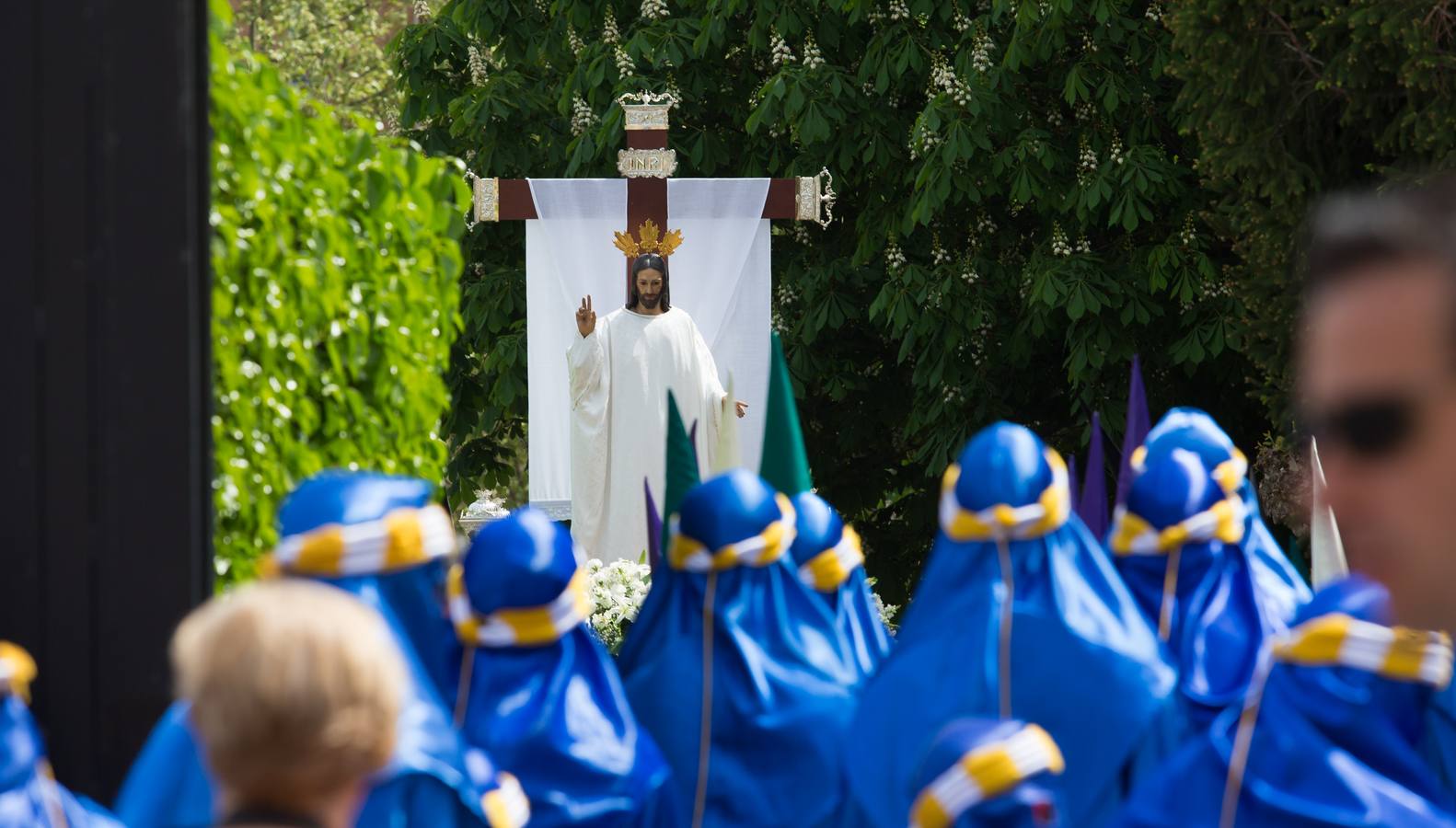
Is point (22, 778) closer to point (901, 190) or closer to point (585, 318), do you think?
point (585, 318)

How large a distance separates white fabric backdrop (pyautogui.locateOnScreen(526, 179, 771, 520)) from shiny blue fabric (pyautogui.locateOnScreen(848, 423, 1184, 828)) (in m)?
7.44

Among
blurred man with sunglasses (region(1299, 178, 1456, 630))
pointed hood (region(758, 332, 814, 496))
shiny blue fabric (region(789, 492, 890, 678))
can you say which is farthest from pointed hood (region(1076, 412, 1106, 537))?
blurred man with sunglasses (region(1299, 178, 1456, 630))

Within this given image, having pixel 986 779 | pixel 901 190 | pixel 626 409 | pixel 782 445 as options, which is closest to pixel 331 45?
pixel 901 190

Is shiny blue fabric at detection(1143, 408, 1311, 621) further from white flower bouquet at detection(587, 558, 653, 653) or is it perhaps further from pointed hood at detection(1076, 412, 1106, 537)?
white flower bouquet at detection(587, 558, 653, 653)

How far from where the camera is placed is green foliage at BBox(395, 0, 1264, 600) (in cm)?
1140

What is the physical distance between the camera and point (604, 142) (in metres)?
12.4

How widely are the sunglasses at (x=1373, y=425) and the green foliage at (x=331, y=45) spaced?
71.2 feet

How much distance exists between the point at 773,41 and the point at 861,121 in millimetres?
866

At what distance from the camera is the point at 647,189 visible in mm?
10555

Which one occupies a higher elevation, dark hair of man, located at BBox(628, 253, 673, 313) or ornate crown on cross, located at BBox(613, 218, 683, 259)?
ornate crown on cross, located at BBox(613, 218, 683, 259)

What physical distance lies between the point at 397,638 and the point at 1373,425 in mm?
1961

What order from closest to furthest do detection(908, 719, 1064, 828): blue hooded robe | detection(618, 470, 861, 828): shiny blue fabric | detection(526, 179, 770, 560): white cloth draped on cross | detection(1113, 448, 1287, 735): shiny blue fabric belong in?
detection(908, 719, 1064, 828): blue hooded robe → detection(618, 470, 861, 828): shiny blue fabric → detection(1113, 448, 1287, 735): shiny blue fabric → detection(526, 179, 770, 560): white cloth draped on cross

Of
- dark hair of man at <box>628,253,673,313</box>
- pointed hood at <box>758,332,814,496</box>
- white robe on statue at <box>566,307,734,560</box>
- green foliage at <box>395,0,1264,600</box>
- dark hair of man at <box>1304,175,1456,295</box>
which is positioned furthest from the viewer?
green foliage at <box>395,0,1264,600</box>

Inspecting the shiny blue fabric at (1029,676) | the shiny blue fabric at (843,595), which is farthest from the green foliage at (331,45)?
the shiny blue fabric at (1029,676)
